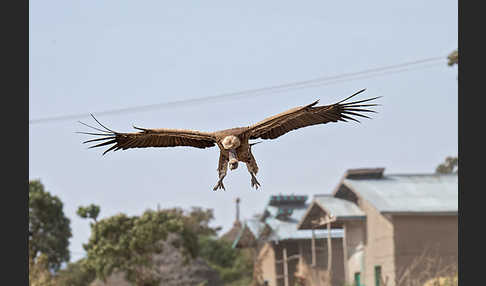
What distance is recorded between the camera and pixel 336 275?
38.7 meters

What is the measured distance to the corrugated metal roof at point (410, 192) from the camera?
34906mm

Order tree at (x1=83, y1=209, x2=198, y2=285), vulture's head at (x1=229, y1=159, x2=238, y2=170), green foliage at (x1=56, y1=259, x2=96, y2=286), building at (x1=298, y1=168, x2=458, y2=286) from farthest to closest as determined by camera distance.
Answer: green foliage at (x1=56, y1=259, x2=96, y2=286), tree at (x1=83, y1=209, x2=198, y2=285), building at (x1=298, y1=168, x2=458, y2=286), vulture's head at (x1=229, y1=159, x2=238, y2=170)

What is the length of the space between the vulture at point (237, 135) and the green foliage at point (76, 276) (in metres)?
35.2

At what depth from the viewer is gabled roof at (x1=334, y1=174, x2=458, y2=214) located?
1372 inches

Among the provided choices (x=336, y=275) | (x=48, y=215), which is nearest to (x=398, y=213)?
(x=336, y=275)

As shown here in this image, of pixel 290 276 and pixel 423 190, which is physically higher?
pixel 423 190

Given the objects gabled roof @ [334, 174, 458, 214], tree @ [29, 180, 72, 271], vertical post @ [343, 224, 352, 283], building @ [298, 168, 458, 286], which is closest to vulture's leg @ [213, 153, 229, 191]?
building @ [298, 168, 458, 286]

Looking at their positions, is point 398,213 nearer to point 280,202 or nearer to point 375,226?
point 375,226

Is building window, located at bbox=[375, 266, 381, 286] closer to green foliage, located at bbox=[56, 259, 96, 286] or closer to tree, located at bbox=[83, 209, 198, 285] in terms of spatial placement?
tree, located at bbox=[83, 209, 198, 285]

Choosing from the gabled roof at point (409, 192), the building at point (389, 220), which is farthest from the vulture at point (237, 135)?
the gabled roof at point (409, 192)

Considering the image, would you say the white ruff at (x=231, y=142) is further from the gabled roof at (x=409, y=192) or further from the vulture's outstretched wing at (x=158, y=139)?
the gabled roof at (x=409, y=192)

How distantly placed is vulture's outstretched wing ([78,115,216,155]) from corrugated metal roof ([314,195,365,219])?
3064 cm

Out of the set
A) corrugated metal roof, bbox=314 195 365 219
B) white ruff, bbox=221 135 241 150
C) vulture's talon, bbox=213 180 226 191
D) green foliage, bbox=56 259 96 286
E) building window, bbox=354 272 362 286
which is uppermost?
white ruff, bbox=221 135 241 150

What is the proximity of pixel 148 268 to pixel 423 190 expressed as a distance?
13755mm
